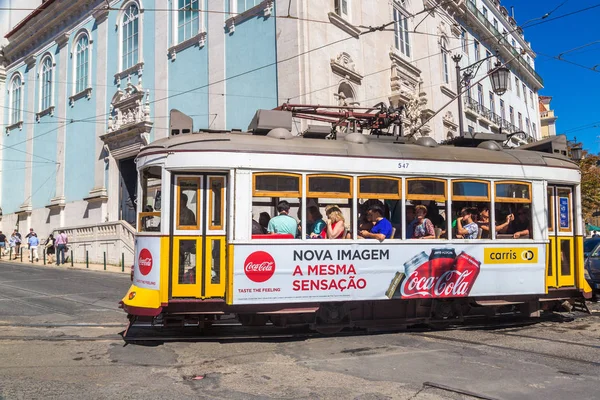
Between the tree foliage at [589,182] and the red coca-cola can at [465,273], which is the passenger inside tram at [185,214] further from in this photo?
the tree foliage at [589,182]

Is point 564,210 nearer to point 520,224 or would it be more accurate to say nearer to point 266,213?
point 520,224

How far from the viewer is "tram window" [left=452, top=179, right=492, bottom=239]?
829cm

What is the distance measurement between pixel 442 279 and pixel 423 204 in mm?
Result: 1225

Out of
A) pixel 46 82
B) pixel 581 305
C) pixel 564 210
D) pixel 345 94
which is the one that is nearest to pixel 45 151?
pixel 46 82

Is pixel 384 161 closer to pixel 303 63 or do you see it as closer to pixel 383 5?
pixel 303 63

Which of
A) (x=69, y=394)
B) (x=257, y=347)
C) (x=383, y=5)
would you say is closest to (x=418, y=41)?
(x=383, y=5)

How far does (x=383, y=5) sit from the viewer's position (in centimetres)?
2295

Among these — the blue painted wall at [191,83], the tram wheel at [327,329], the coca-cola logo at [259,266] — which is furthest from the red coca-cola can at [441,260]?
the blue painted wall at [191,83]

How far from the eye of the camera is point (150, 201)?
25.3ft

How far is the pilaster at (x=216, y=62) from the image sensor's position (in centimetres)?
1992

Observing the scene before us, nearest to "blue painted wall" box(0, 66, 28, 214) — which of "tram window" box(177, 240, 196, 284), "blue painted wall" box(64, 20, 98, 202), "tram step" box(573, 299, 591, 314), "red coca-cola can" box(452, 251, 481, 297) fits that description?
"blue painted wall" box(64, 20, 98, 202)

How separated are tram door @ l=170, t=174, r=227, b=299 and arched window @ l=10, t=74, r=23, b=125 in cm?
3212

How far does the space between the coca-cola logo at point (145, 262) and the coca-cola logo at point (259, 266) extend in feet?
4.40

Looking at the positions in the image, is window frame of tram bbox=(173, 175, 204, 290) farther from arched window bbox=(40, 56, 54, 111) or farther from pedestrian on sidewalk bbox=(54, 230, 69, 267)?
arched window bbox=(40, 56, 54, 111)
